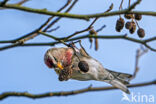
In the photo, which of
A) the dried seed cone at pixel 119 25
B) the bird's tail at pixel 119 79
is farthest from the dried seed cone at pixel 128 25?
the bird's tail at pixel 119 79

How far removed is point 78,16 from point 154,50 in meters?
0.57

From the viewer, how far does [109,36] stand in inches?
91.1

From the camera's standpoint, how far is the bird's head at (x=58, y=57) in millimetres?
4719

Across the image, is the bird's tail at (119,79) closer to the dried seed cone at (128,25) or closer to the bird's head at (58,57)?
the bird's head at (58,57)

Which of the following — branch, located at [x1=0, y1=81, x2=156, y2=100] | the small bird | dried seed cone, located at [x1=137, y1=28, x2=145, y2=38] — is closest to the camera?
branch, located at [x1=0, y1=81, x2=156, y2=100]

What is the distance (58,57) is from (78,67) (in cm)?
46

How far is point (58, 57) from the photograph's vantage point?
4.95 m

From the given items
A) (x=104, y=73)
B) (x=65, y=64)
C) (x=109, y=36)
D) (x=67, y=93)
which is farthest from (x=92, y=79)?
(x=67, y=93)

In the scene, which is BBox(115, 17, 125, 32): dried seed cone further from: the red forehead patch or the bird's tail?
the bird's tail

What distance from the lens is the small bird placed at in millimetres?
4660

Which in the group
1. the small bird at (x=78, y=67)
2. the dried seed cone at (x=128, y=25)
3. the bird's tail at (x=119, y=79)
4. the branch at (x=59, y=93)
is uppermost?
the dried seed cone at (x=128, y=25)

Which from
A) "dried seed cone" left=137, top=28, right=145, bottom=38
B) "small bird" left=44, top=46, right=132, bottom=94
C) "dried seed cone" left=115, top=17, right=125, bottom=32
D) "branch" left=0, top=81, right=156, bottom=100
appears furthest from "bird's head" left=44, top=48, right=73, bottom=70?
"branch" left=0, top=81, right=156, bottom=100

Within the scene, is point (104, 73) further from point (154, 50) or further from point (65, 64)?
point (154, 50)

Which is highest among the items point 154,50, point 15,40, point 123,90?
point 15,40
